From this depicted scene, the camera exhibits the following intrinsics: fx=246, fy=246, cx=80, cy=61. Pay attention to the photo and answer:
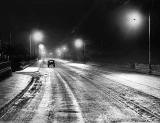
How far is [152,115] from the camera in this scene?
8148 mm

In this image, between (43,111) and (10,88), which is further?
(10,88)

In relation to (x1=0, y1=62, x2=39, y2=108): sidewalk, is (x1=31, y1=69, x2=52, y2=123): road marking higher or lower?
lower

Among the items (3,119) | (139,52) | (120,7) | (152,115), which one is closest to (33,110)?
(3,119)

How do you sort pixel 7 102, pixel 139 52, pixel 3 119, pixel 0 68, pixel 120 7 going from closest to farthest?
pixel 3 119 → pixel 7 102 → pixel 0 68 → pixel 139 52 → pixel 120 7

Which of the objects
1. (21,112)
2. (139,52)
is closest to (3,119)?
(21,112)

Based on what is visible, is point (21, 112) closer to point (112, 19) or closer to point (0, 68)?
point (0, 68)

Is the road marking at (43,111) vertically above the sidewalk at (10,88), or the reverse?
the sidewalk at (10,88)

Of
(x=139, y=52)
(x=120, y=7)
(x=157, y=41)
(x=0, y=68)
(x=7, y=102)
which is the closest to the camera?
(x=7, y=102)

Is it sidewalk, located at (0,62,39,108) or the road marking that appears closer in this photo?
the road marking

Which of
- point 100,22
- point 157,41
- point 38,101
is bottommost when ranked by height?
point 38,101

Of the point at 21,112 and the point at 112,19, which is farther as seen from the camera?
the point at 112,19

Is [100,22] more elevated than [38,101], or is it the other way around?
[100,22]

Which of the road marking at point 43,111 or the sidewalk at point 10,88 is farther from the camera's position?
the sidewalk at point 10,88

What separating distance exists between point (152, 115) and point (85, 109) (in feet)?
7.86
